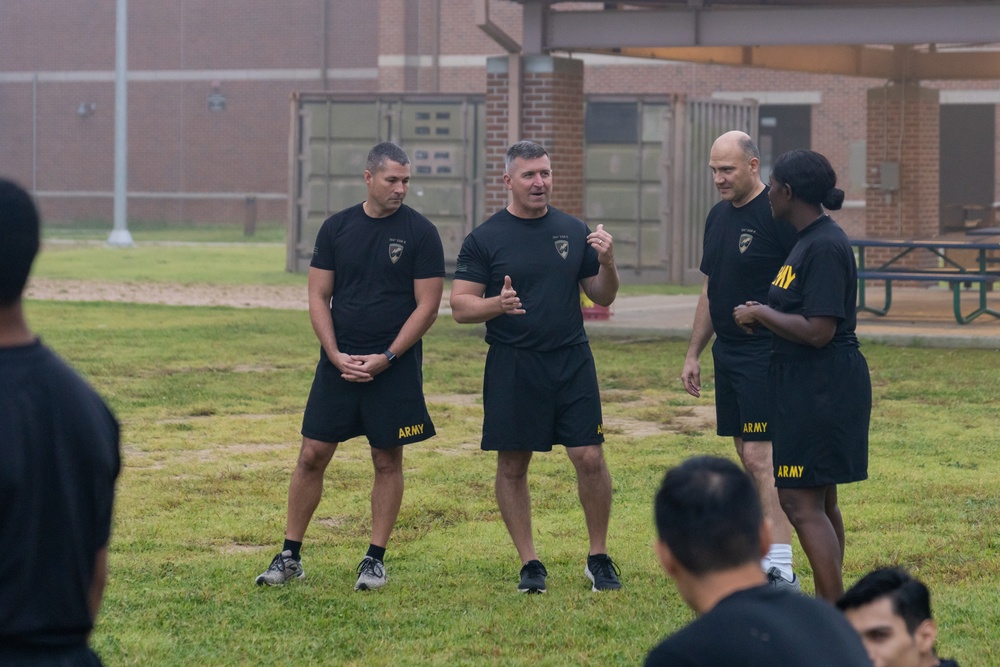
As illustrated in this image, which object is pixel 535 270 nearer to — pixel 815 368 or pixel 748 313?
pixel 748 313

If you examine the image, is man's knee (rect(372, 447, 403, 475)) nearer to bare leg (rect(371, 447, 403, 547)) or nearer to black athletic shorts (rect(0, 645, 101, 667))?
bare leg (rect(371, 447, 403, 547))

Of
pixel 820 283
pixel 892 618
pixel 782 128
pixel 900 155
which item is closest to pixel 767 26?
pixel 900 155

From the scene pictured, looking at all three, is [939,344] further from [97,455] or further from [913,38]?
[97,455]

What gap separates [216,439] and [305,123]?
14379mm

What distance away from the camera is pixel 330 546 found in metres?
7.30

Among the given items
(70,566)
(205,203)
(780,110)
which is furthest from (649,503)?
(205,203)

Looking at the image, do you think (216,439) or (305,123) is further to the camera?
(305,123)

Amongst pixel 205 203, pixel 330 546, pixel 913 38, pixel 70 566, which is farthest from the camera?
pixel 205 203

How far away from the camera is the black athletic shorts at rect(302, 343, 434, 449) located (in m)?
6.65

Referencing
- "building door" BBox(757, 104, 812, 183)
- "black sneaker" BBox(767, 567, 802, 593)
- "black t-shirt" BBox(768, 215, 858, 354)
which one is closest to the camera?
"black t-shirt" BBox(768, 215, 858, 354)

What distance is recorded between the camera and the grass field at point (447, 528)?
5.75 m

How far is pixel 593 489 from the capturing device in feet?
21.5

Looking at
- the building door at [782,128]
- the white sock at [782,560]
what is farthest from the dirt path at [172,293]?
the building door at [782,128]

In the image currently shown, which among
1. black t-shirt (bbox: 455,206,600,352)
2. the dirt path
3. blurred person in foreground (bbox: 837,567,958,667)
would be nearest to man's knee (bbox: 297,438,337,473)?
black t-shirt (bbox: 455,206,600,352)
